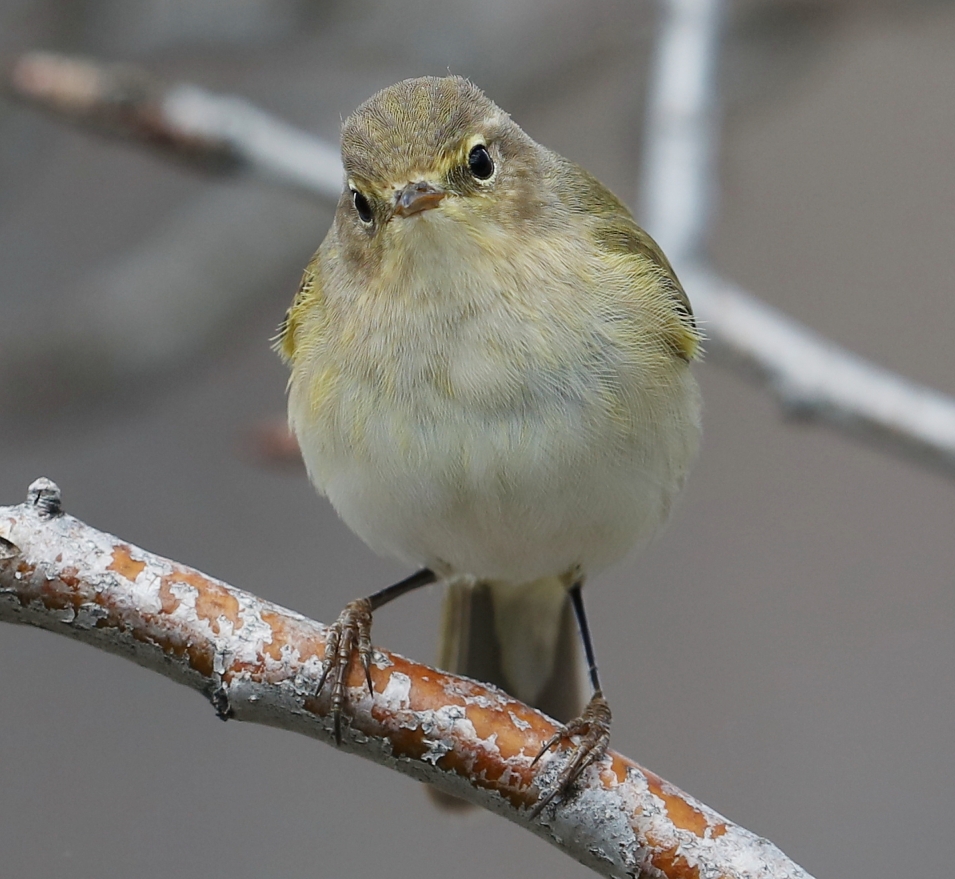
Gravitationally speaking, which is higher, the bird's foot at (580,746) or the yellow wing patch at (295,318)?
the yellow wing patch at (295,318)

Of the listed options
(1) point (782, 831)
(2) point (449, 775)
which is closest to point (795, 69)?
(1) point (782, 831)

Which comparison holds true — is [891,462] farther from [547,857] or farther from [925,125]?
[547,857]

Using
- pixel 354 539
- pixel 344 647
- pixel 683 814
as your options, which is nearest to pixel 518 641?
pixel 344 647

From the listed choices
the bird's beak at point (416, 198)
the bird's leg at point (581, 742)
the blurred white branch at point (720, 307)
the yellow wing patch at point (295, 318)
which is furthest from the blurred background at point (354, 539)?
the bird's leg at point (581, 742)

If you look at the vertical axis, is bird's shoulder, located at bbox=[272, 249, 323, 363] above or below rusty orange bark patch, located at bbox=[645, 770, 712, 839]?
above

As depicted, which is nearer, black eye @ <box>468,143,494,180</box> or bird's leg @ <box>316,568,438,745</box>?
bird's leg @ <box>316,568,438,745</box>

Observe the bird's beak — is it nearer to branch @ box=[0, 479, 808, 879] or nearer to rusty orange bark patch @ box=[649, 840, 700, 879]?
branch @ box=[0, 479, 808, 879]

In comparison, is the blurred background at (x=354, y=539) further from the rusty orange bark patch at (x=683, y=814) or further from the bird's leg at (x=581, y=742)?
the rusty orange bark patch at (x=683, y=814)

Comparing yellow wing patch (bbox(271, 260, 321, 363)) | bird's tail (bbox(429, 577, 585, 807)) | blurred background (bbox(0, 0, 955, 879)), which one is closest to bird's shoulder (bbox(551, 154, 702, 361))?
yellow wing patch (bbox(271, 260, 321, 363))
